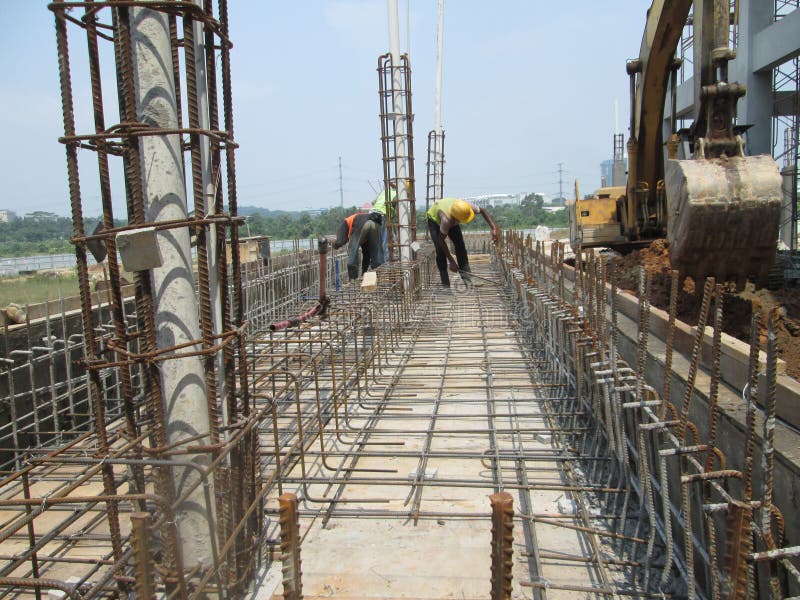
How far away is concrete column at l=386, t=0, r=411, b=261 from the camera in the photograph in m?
11.9

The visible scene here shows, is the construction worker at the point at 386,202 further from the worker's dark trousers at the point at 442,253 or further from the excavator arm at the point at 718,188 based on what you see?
the excavator arm at the point at 718,188

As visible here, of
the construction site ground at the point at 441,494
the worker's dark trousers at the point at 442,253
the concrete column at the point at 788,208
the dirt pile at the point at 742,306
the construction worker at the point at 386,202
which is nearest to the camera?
the construction site ground at the point at 441,494

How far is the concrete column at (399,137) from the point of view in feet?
39.0

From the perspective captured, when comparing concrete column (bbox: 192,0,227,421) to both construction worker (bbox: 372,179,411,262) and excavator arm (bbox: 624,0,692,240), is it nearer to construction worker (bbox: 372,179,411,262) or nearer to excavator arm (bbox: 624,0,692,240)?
excavator arm (bbox: 624,0,692,240)

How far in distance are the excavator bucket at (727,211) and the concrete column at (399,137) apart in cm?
694

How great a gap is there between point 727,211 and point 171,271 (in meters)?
4.71

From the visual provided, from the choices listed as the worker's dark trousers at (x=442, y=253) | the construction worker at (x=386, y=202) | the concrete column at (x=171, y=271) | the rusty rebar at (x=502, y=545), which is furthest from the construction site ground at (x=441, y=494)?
the construction worker at (x=386, y=202)

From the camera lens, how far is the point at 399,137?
11961mm

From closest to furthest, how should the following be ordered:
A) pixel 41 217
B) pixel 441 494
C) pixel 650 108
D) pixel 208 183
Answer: pixel 208 183
pixel 441 494
pixel 650 108
pixel 41 217

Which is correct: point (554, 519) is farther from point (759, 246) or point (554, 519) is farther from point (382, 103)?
point (382, 103)

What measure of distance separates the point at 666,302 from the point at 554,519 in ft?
17.8

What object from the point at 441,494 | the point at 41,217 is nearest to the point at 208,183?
the point at 441,494

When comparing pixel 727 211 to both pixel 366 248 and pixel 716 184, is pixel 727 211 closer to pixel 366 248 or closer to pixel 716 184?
pixel 716 184

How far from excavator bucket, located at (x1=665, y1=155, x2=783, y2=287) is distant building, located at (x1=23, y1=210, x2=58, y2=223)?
73.5 metres
